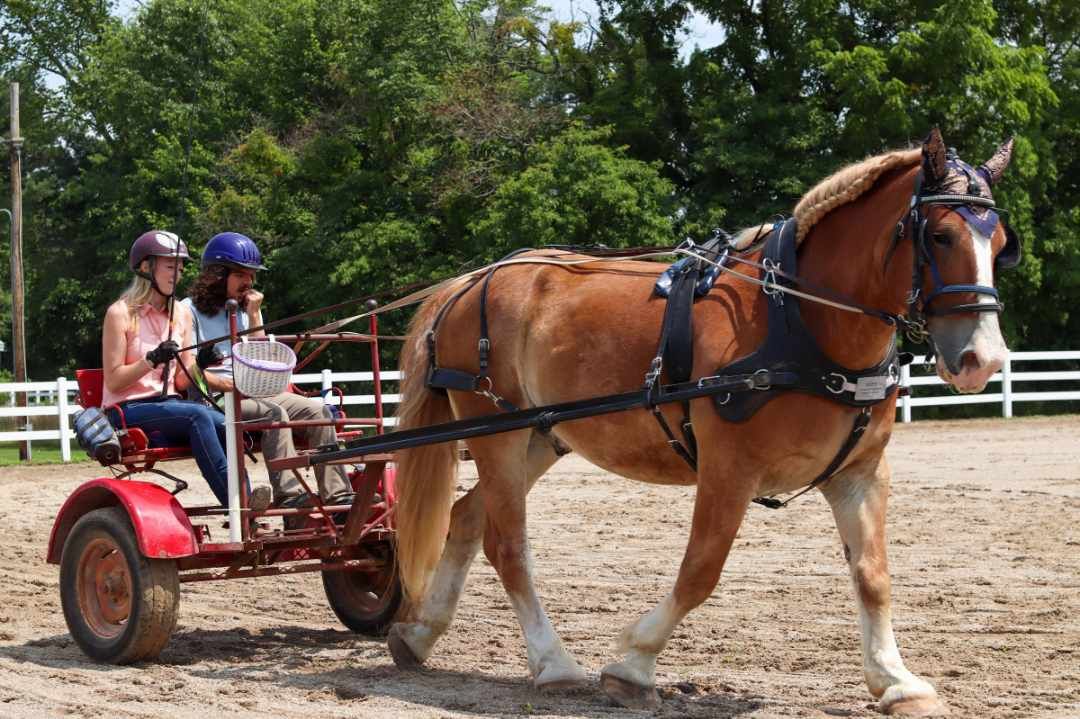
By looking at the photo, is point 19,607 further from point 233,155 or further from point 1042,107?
point 233,155

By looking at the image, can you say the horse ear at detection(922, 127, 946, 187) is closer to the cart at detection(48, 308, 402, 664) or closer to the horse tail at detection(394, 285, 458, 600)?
the horse tail at detection(394, 285, 458, 600)

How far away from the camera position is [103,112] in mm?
38312

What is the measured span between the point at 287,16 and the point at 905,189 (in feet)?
101

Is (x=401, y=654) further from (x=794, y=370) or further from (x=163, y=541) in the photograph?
(x=794, y=370)

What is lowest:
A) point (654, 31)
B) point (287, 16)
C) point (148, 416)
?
point (148, 416)

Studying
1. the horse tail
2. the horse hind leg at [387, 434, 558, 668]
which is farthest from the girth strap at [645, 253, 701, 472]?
the horse tail

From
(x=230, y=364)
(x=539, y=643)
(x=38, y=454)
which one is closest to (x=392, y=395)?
(x=38, y=454)

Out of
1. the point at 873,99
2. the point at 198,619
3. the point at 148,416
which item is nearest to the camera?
the point at 148,416

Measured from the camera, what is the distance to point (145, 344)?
21.2 feet

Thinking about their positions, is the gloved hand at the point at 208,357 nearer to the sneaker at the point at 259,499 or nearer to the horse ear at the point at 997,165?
the sneaker at the point at 259,499

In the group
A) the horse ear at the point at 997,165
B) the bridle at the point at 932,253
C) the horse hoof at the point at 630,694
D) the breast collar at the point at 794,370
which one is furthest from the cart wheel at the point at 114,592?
the horse ear at the point at 997,165

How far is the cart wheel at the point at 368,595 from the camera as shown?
21.9ft

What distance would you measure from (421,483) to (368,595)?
103 centimetres

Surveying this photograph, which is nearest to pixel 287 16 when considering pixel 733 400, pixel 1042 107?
pixel 1042 107
